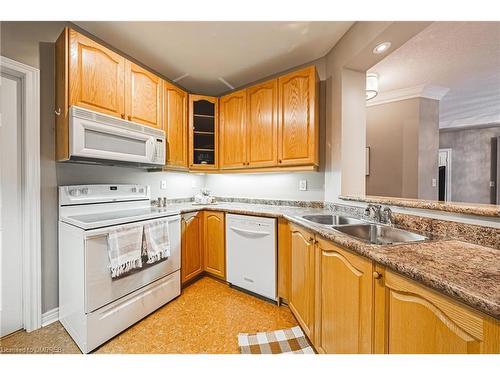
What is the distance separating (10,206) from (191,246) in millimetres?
1399

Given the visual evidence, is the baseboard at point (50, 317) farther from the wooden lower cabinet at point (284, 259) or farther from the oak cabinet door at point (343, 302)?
the oak cabinet door at point (343, 302)

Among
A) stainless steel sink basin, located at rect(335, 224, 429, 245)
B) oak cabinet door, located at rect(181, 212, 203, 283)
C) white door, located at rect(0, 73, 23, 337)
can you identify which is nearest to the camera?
stainless steel sink basin, located at rect(335, 224, 429, 245)

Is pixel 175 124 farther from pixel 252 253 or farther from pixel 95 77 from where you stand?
pixel 252 253

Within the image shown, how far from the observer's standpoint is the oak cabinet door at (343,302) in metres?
0.90

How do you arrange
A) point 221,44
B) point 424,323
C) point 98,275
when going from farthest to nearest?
point 221,44
point 98,275
point 424,323

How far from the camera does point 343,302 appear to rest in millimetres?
1049

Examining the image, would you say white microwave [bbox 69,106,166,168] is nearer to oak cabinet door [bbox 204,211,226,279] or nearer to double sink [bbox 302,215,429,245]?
oak cabinet door [bbox 204,211,226,279]

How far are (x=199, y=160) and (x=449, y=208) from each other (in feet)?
7.72

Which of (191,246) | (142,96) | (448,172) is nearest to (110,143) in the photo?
(142,96)

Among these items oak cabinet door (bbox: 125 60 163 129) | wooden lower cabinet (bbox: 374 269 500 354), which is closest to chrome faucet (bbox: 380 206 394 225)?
wooden lower cabinet (bbox: 374 269 500 354)

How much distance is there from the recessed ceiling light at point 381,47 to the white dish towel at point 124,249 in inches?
89.6

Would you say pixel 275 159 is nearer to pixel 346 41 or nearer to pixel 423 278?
pixel 346 41

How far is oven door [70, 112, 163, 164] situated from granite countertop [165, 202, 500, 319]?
1.71 m

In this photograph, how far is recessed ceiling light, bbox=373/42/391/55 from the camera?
1562mm
